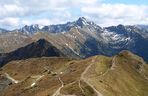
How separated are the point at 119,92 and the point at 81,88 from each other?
28.3 meters

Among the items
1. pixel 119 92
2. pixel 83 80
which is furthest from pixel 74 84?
pixel 119 92

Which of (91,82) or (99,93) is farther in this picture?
(91,82)

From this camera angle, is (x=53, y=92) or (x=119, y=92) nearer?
(x=53, y=92)

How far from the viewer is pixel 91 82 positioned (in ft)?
632

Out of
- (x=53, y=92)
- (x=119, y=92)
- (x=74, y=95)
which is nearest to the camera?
(x=74, y=95)

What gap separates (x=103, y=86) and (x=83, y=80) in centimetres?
1089

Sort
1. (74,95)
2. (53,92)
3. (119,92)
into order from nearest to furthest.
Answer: (74,95)
(53,92)
(119,92)

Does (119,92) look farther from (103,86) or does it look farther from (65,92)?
(65,92)

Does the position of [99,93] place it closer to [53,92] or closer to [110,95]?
[110,95]

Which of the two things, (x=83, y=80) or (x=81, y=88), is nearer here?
(x=81, y=88)

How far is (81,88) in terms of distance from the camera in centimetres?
17962

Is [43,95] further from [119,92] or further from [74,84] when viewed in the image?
[119,92]

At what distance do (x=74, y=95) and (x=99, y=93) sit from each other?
11883 millimetres

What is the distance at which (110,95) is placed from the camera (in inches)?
7180
